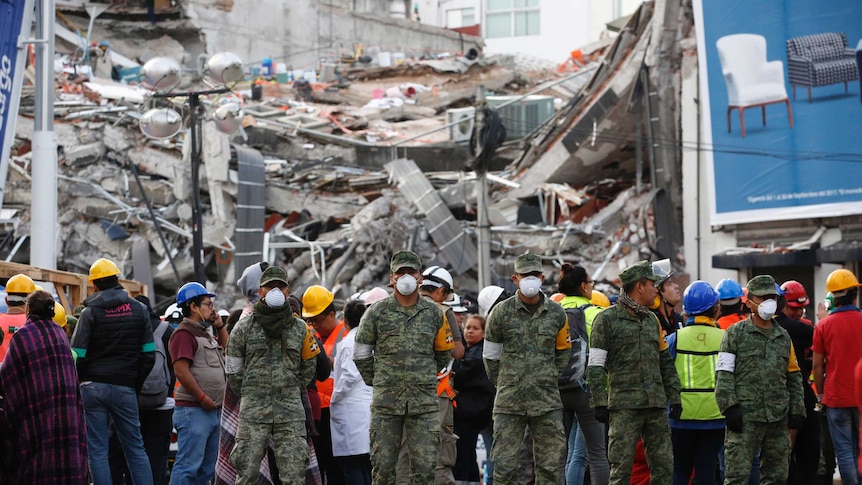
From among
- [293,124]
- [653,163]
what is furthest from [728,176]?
[293,124]

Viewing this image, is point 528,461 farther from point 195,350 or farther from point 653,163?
point 653,163

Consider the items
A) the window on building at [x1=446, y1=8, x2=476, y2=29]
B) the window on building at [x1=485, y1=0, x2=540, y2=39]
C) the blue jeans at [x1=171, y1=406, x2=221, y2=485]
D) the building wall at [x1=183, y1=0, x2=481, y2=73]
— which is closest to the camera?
the blue jeans at [x1=171, y1=406, x2=221, y2=485]

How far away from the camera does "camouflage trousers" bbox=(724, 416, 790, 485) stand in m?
8.31

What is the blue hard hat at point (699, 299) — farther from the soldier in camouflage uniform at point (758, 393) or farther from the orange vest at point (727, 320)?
the orange vest at point (727, 320)

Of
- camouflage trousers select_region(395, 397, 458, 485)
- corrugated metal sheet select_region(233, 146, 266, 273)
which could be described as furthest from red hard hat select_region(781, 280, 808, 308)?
corrugated metal sheet select_region(233, 146, 266, 273)

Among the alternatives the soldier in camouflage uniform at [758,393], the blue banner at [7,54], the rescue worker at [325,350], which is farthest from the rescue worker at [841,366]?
the blue banner at [7,54]

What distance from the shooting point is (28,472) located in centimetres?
700

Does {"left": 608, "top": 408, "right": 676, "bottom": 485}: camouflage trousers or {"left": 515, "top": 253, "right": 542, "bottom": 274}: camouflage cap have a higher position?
{"left": 515, "top": 253, "right": 542, "bottom": 274}: camouflage cap

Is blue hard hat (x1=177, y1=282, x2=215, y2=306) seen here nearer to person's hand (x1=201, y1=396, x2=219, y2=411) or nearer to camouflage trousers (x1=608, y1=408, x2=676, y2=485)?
person's hand (x1=201, y1=396, x2=219, y2=411)

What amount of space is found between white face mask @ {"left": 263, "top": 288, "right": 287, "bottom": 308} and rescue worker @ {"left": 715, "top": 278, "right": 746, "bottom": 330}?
3524mm

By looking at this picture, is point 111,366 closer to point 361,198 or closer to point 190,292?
point 190,292

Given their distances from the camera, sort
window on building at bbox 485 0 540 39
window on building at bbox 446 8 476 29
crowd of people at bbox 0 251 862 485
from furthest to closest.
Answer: window on building at bbox 446 8 476 29, window on building at bbox 485 0 540 39, crowd of people at bbox 0 251 862 485

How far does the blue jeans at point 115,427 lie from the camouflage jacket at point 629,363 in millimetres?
3350

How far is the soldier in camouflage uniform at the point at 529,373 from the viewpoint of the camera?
810cm
